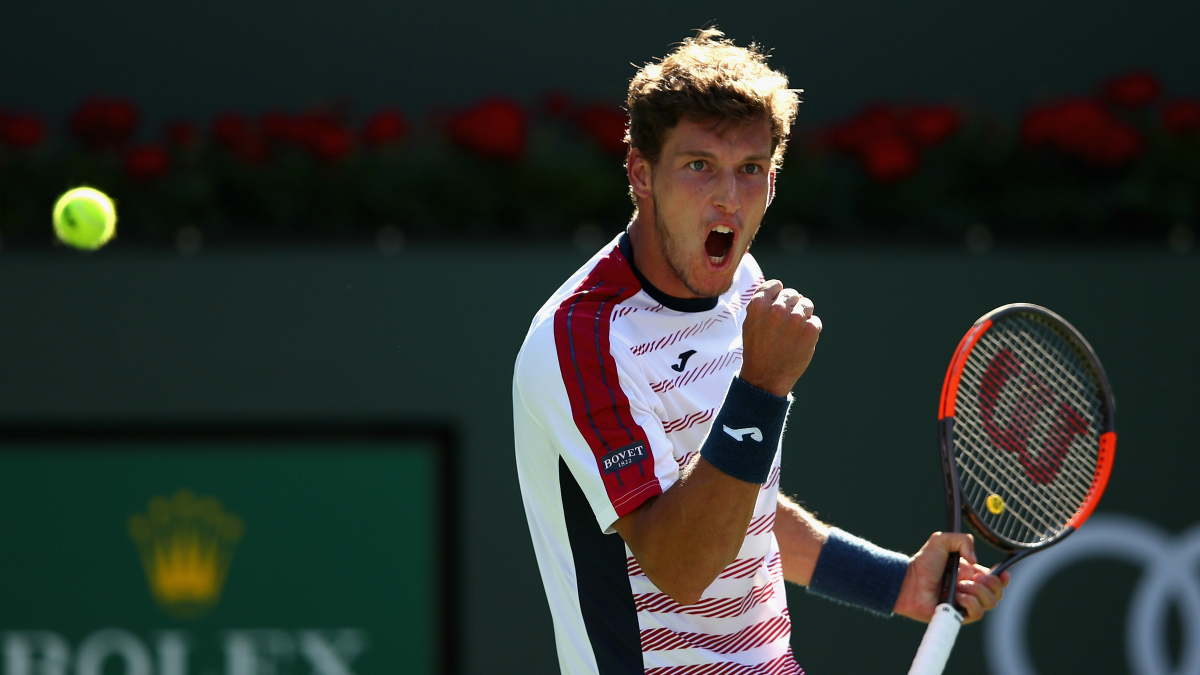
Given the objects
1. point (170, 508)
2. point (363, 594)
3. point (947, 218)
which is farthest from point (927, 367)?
point (170, 508)

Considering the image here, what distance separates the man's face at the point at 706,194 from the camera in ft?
8.01

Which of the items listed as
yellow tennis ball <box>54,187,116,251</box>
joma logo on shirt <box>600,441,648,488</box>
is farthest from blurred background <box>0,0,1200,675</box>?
joma logo on shirt <box>600,441,648,488</box>

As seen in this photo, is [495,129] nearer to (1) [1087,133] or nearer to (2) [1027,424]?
(1) [1087,133]

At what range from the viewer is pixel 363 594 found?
470cm

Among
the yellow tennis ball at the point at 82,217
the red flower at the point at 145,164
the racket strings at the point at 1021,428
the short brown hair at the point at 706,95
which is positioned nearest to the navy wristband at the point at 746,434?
the short brown hair at the point at 706,95

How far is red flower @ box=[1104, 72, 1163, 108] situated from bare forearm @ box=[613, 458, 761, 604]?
11.3 ft

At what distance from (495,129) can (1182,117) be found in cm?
239

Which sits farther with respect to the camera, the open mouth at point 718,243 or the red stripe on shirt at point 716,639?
the open mouth at point 718,243

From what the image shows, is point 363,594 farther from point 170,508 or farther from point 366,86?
point 366,86

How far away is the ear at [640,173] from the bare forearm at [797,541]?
0.68 meters

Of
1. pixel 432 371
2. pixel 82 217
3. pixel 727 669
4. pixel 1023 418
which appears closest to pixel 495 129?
pixel 432 371

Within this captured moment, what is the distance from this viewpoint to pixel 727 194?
2432 mm

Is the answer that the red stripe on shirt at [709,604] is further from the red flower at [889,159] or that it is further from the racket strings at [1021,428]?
the red flower at [889,159]

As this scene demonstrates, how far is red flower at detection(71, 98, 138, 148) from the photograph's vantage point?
200 inches
